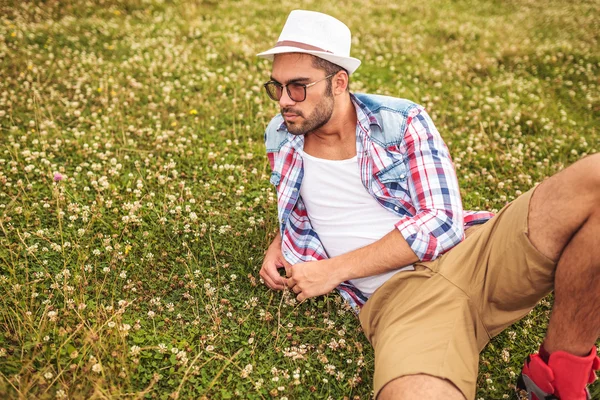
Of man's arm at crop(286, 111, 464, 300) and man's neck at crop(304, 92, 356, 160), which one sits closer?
man's arm at crop(286, 111, 464, 300)

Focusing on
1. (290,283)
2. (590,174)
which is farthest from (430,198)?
(290,283)

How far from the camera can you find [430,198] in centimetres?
397

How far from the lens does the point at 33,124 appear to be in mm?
7031

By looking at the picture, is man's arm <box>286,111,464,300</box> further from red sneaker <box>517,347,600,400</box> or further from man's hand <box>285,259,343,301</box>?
red sneaker <box>517,347,600,400</box>

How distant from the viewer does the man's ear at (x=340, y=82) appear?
14.4 feet

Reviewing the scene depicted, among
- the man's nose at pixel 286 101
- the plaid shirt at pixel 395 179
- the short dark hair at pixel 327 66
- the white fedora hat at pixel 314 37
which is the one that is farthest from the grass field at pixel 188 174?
the white fedora hat at pixel 314 37

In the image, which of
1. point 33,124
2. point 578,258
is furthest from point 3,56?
point 578,258

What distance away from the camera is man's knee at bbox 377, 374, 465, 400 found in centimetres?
315

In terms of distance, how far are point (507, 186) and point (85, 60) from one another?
23.7 feet

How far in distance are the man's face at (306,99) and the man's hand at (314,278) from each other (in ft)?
3.61

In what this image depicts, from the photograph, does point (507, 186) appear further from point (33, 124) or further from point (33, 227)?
point (33, 124)

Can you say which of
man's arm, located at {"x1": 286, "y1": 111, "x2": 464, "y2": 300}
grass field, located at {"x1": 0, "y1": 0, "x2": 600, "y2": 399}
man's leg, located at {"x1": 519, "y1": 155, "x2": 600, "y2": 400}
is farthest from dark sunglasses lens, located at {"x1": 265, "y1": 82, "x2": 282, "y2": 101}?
man's leg, located at {"x1": 519, "y1": 155, "x2": 600, "y2": 400}

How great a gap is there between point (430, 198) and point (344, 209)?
0.80m

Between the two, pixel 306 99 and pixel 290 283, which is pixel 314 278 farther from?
pixel 306 99
